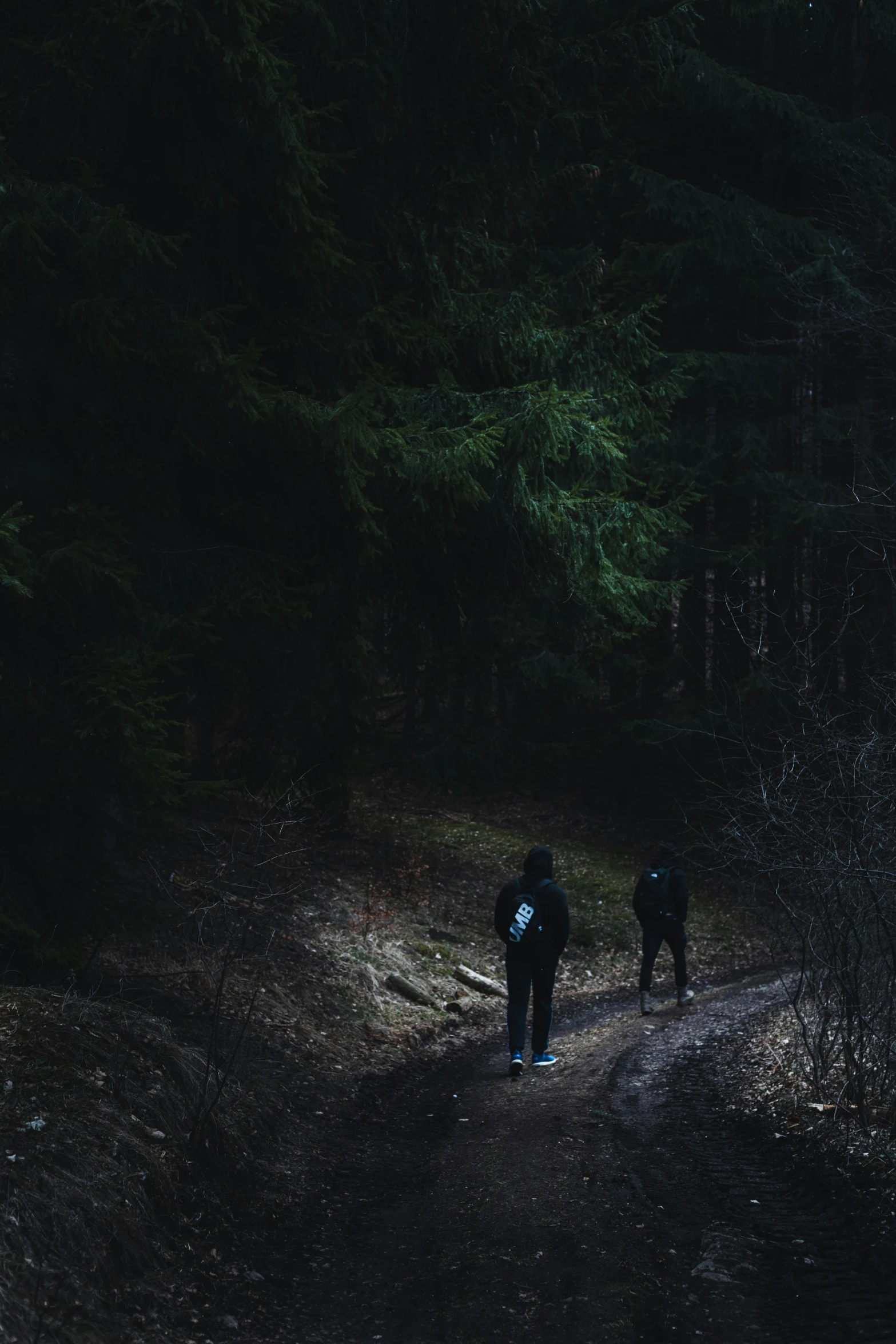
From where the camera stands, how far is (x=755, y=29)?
23.0 metres

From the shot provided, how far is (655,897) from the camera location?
13.2m

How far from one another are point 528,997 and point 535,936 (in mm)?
602

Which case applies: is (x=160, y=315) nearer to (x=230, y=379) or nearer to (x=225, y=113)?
(x=230, y=379)

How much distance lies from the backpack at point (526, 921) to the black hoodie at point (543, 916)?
0.02m

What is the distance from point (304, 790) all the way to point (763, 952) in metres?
9.67

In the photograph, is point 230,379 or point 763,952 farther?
point 763,952

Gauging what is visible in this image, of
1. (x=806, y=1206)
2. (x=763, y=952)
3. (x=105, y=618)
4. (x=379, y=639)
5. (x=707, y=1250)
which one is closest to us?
(x=707, y=1250)

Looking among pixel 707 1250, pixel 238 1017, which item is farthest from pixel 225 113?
pixel 707 1250

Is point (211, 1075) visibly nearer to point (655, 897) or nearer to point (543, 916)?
point (543, 916)

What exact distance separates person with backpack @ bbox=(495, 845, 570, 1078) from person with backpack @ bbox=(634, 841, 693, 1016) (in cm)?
365

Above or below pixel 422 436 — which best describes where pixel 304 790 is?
below

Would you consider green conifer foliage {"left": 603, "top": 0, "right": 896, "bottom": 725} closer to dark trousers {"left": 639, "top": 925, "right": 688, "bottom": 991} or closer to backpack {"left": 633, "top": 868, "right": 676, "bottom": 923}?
backpack {"left": 633, "top": 868, "right": 676, "bottom": 923}

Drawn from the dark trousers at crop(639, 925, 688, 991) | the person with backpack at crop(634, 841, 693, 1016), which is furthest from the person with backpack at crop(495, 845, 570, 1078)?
the person with backpack at crop(634, 841, 693, 1016)

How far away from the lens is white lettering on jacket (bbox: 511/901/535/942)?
9.41 meters
